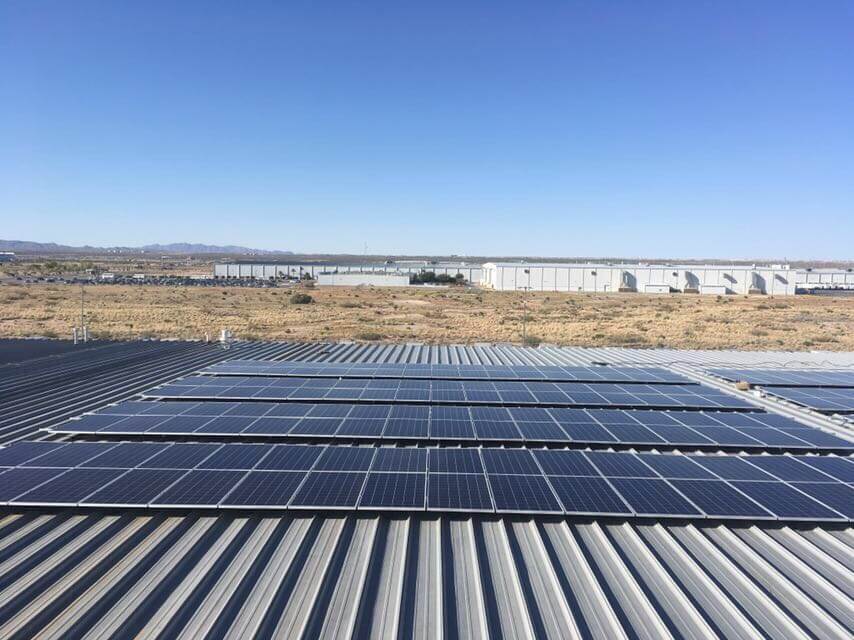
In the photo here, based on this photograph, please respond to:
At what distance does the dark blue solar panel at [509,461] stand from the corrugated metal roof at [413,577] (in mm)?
1554

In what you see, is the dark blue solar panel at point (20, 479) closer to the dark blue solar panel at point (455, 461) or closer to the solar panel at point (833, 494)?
the dark blue solar panel at point (455, 461)

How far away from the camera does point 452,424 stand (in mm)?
13188

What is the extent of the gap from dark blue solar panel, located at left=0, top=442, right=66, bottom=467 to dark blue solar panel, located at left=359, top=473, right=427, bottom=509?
25.0 feet

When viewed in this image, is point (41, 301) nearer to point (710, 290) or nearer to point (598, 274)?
point (598, 274)

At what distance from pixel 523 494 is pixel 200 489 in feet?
20.5

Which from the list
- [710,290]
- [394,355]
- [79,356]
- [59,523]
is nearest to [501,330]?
[394,355]

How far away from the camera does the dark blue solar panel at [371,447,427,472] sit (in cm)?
1022

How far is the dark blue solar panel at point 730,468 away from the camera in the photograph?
34.0 feet

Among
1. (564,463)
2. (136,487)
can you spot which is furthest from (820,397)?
(136,487)

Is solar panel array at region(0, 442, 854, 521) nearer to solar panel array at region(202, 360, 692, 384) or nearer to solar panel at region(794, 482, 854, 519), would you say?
solar panel at region(794, 482, 854, 519)

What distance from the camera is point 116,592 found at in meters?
6.84

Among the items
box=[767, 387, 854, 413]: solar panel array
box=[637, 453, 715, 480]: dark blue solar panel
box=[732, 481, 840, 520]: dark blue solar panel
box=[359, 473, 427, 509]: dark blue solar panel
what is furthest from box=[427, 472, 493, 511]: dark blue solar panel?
box=[767, 387, 854, 413]: solar panel array

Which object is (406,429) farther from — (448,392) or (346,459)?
(448,392)

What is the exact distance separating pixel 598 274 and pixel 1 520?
113 meters
